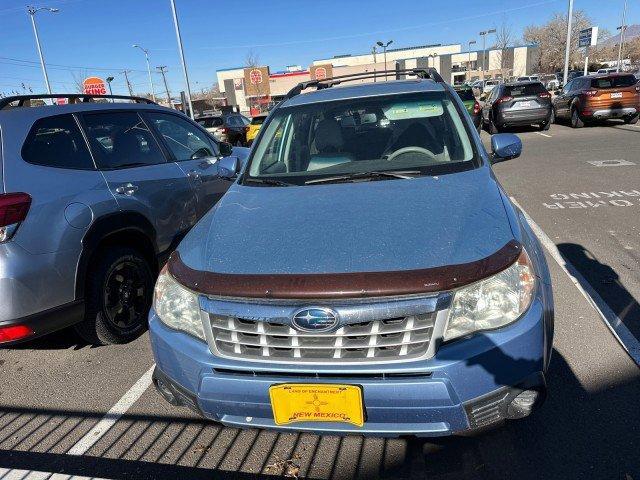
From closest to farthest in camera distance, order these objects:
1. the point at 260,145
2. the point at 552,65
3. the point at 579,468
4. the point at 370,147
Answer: the point at 579,468 → the point at 370,147 → the point at 260,145 → the point at 552,65

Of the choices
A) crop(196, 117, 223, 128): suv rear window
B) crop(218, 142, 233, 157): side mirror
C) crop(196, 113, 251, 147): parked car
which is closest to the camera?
crop(218, 142, 233, 157): side mirror

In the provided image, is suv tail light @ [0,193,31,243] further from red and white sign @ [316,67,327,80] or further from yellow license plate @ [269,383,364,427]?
red and white sign @ [316,67,327,80]

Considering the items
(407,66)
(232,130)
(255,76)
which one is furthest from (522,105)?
(407,66)

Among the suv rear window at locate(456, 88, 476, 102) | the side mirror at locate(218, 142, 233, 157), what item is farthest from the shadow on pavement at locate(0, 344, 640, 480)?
the suv rear window at locate(456, 88, 476, 102)

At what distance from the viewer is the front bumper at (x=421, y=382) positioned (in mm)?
1842

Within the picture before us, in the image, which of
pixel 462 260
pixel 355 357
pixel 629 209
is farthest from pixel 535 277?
pixel 629 209

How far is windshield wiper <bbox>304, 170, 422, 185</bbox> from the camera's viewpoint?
2.95 metres

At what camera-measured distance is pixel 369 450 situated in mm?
2451

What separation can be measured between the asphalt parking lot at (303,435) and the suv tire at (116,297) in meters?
0.17

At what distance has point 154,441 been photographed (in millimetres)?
2654

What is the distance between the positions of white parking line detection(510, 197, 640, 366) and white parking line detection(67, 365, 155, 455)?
310 centimetres

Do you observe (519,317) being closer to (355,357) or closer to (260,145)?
(355,357)

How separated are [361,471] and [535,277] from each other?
1202 millimetres

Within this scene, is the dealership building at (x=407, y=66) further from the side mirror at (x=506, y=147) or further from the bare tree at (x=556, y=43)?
the side mirror at (x=506, y=147)
